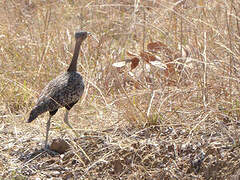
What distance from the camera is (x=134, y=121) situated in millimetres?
4281

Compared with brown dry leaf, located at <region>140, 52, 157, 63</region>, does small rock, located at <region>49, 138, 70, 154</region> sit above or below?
below

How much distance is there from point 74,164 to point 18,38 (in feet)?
8.27

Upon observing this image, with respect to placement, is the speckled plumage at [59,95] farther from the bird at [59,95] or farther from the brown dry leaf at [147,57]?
the brown dry leaf at [147,57]

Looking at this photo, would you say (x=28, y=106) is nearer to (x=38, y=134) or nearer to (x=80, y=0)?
(x=38, y=134)

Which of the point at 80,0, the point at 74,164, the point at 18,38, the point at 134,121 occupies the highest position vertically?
the point at 80,0

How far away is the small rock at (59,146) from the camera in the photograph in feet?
14.2

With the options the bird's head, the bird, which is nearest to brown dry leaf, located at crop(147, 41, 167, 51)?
the bird's head

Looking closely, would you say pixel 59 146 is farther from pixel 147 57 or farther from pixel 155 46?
pixel 155 46

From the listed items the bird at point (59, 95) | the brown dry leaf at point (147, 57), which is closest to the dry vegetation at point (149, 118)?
A: the brown dry leaf at point (147, 57)

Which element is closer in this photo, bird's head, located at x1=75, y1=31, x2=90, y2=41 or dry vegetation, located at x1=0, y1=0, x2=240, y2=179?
dry vegetation, located at x1=0, y1=0, x2=240, y2=179

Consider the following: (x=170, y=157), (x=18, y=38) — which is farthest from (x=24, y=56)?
(x=170, y=157)

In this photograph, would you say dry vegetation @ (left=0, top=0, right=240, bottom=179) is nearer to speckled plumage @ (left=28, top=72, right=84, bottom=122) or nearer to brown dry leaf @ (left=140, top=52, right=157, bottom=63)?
brown dry leaf @ (left=140, top=52, right=157, bottom=63)

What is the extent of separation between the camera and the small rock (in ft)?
14.2

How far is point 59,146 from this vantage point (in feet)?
14.2
